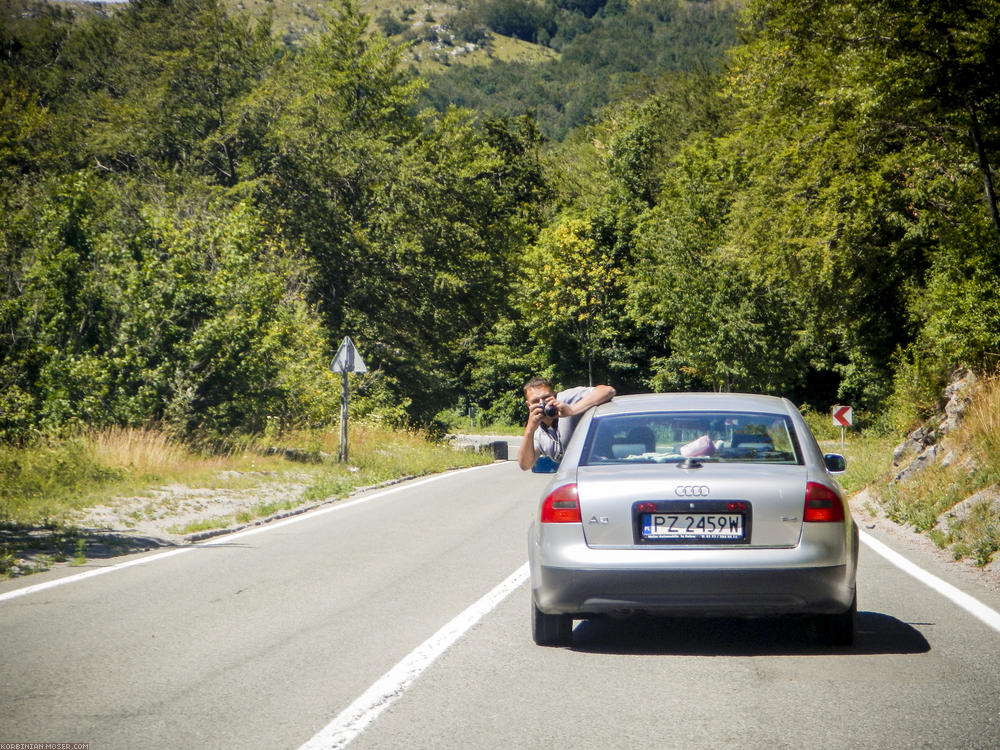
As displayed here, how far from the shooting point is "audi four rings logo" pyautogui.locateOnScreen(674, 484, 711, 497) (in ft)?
20.4

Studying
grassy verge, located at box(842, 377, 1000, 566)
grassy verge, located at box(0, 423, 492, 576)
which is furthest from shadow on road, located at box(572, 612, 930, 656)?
grassy verge, located at box(0, 423, 492, 576)

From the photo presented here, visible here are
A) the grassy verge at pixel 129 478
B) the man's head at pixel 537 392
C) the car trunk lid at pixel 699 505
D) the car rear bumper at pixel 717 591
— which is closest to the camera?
the car rear bumper at pixel 717 591

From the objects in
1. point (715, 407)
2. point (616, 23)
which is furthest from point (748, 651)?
point (616, 23)

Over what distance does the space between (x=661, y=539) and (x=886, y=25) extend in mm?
14436

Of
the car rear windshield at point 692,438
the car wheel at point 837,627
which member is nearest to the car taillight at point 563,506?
the car rear windshield at point 692,438

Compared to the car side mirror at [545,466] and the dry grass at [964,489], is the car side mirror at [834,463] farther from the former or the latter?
the dry grass at [964,489]

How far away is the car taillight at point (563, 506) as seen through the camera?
6.37m

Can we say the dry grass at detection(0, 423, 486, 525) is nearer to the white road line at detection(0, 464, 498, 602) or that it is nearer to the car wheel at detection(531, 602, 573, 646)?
the white road line at detection(0, 464, 498, 602)

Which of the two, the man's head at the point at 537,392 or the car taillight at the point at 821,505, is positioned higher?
the man's head at the point at 537,392

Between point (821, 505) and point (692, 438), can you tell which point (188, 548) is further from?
point (821, 505)

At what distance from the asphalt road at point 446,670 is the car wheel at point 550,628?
99 mm

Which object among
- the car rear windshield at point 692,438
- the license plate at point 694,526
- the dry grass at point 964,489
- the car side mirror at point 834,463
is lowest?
the dry grass at point 964,489

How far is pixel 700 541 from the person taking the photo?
20.3 feet

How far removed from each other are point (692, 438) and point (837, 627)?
4.64 feet
